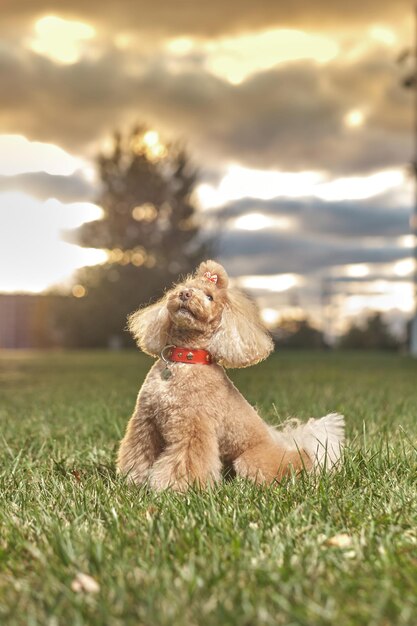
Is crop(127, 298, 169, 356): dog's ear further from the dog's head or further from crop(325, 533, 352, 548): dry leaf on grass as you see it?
crop(325, 533, 352, 548): dry leaf on grass

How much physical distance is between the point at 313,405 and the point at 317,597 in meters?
4.05

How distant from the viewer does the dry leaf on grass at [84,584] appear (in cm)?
200

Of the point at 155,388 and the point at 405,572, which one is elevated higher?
the point at 155,388

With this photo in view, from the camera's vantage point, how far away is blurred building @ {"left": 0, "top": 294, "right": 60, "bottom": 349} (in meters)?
32.5

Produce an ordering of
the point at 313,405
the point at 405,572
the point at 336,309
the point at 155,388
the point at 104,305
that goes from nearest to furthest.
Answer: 1. the point at 405,572
2. the point at 155,388
3. the point at 313,405
4. the point at 336,309
5. the point at 104,305

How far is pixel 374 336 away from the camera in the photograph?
85.6 feet

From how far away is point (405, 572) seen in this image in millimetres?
2066

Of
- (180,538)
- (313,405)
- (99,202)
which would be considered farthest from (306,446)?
(99,202)

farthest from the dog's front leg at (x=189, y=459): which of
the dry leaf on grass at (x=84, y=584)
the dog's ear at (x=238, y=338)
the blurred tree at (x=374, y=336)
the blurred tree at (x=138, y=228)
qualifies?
the blurred tree at (x=138, y=228)

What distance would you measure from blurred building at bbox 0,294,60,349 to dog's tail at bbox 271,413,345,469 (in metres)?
29.7

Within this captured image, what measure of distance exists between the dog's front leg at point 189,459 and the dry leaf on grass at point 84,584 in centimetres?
102

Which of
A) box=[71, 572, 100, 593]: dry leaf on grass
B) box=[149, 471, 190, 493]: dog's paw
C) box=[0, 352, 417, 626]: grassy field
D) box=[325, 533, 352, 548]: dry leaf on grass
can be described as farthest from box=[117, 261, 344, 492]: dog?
box=[71, 572, 100, 593]: dry leaf on grass

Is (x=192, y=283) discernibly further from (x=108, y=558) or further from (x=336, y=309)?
(x=336, y=309)

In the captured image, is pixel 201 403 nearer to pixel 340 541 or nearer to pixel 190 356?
pixel 190 356
